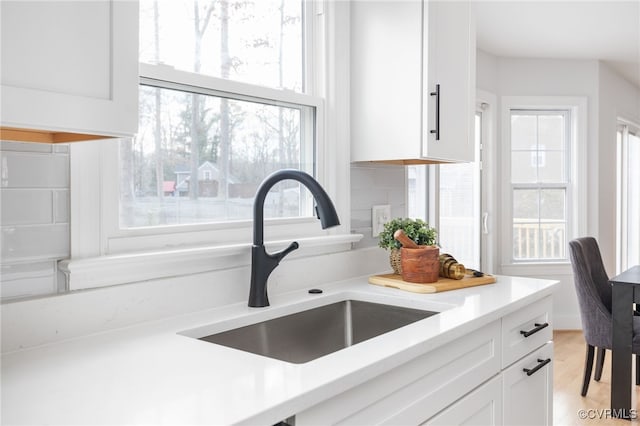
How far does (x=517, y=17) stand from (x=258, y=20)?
2.81m

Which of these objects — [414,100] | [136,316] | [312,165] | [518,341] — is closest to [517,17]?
[414,100]

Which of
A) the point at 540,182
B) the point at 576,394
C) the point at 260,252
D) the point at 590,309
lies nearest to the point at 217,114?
the point at 260,252

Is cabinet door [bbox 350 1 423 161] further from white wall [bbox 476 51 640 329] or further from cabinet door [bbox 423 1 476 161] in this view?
white wall [bbox 476 51 640 329]

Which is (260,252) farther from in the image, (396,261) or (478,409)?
(478,409)

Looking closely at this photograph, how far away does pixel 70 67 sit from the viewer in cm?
87

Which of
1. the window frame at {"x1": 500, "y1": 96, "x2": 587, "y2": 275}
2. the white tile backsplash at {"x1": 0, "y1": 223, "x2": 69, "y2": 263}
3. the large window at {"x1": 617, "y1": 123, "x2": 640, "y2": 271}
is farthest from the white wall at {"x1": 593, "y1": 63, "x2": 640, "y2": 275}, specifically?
the white tile backsplash at {"x1": 0, "y1": 223, "x2": 69, "y2": 263}

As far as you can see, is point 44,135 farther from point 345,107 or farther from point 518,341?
point 518,341

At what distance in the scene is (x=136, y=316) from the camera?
135cm

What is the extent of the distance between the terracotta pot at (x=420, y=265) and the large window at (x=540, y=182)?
11.3ft

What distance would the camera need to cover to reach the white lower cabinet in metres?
1.08

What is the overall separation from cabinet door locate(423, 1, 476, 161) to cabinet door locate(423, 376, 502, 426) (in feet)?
2.77

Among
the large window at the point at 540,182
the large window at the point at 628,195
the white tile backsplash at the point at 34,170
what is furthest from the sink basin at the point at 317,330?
the large window at the point at 628,195

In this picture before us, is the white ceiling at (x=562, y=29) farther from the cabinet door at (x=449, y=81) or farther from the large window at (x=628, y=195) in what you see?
the cabinet door at (x=449, y=81)

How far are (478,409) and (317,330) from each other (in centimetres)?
52
